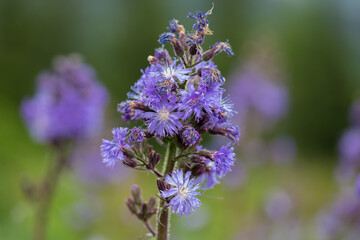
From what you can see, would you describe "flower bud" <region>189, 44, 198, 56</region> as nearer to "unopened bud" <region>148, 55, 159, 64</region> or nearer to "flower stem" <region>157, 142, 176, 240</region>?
"unopened bud" <region>148, 55, 159, 64</region>

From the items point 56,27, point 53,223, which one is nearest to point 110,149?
point 53,223

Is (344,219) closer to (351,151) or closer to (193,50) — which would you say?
(351,151)

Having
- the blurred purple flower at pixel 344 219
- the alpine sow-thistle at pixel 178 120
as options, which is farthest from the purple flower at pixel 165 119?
the blurred purple flower at pixel 344 219

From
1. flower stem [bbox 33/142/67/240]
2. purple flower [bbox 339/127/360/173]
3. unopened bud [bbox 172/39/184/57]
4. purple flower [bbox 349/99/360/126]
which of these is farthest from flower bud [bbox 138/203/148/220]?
purple flower [bbox 349/99/360/126]

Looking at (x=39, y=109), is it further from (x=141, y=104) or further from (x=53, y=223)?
(x=53, y=223)

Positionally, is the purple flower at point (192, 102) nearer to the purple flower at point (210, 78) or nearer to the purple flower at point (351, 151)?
the purple flower at point (210, 78)

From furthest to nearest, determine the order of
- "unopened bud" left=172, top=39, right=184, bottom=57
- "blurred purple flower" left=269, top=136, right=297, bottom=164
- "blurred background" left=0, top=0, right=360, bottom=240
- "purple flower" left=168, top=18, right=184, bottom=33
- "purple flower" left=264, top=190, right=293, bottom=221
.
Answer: "blurred background" left=0, top=0, right=360, bottom=240, "blurred purple flower" left=269, top=136, right=297, bottom=164, "purple flower" left=264, top=190, right=293, bottom=221, "purple flower" left=168, top=18, right=184, bottom=33, "unopened bud" left=172, top=39, right=184, bottom=57
